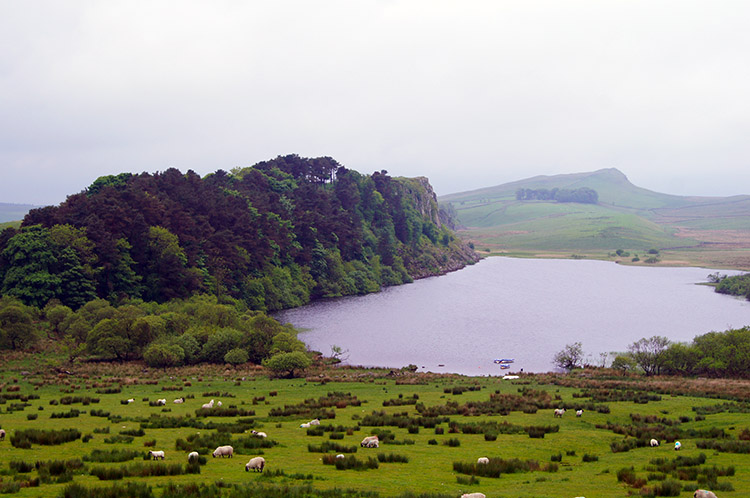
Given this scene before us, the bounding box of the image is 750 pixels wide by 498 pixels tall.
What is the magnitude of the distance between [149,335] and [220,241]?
41244 millimetres

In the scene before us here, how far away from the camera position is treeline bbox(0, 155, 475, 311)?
76.8 meters

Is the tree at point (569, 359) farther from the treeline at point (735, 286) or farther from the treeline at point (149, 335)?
the treeline at point (735, 286)

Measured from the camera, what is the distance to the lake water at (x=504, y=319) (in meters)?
75.1

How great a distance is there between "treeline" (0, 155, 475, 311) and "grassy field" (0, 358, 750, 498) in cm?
2558

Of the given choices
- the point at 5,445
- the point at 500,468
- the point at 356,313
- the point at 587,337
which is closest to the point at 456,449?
the point at 500,468

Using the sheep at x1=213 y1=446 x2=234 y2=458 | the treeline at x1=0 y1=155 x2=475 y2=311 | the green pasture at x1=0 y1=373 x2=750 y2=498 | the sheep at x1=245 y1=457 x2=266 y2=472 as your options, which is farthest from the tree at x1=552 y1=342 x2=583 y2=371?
the sheep at x1=245 y1=457 x2=266 y2=472

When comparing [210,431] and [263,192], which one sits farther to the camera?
[263,192]

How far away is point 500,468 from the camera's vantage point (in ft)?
66.5

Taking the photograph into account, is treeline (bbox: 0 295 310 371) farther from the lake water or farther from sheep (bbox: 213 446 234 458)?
sheep (bbox: 213 446 234 458)

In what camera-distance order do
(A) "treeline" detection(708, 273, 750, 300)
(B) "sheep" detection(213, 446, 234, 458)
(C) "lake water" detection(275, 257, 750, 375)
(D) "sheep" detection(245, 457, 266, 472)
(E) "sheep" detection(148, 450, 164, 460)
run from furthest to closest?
1. (A) "treeline" detection(708, 273, 750, 300)
2. (C) "lake water" detection(275, 257, 750, 375)
3. (B) "sheep" detection(213, 446, 234, 458)
4. (E) "sheep" detection(148, 450, 164, 460)
5. (D) "sheep" detection(245, 457, 266, 472)

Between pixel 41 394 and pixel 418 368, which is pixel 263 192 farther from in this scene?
pixel 41 394

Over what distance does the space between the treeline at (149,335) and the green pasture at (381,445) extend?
10.2 m

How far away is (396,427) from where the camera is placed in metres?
30.2

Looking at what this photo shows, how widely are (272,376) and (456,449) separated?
119ft
